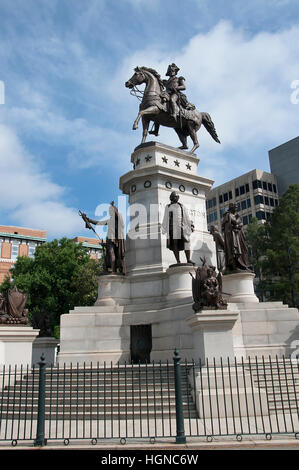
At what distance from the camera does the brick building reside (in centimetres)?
8412

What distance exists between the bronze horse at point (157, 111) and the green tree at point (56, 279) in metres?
19.4

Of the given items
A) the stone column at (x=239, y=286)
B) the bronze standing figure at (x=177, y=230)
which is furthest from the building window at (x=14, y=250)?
the stone column at (x=239, y=286)

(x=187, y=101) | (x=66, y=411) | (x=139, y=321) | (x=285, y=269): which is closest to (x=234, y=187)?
(x=285, y=269)

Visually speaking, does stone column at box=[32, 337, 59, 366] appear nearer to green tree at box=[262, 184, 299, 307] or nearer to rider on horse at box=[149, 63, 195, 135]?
rider on horse at box=[149, 63, 195, 135]

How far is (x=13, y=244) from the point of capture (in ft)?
284

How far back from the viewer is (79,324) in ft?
55.1

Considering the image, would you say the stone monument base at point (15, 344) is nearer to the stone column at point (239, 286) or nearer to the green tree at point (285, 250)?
the stone column at point (239, 286)

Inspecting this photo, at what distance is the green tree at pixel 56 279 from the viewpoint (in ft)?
128

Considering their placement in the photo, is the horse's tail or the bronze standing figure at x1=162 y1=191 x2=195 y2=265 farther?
the horse's tail

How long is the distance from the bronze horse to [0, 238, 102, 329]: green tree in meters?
19.4

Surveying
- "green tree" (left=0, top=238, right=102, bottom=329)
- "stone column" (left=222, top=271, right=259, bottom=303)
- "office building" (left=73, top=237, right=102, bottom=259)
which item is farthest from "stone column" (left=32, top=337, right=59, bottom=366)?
"office building" (left=73, top=237, right=102, bottom=259)

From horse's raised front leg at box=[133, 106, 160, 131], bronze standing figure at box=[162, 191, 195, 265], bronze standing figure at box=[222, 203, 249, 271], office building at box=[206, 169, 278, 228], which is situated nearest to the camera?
bronze standing figure at box=[222, 203, 249, 271]
